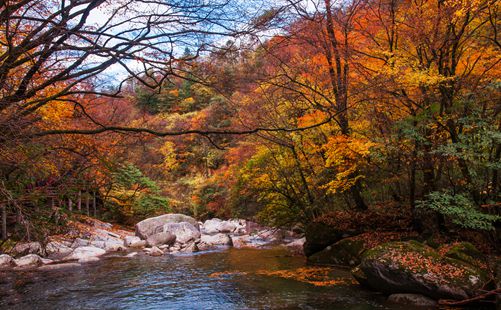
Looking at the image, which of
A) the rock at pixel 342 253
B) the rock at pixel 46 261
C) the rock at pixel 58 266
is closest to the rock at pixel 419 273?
the rock at pixel 342 253

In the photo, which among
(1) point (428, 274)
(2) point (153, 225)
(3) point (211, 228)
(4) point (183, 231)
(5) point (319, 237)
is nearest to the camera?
(1) point (428, 274)

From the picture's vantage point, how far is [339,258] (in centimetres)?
1120

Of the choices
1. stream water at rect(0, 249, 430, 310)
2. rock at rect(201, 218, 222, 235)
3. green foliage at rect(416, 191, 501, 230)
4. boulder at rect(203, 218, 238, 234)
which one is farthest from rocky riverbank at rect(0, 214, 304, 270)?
green foliage at rect(416, 191, 501, 230)

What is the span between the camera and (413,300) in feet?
23.7

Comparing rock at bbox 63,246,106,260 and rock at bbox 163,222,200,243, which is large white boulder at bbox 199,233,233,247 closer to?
rock at bbox 163,222,200,243

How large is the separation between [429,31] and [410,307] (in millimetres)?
5989

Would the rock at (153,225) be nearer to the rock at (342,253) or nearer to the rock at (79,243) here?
the rock at (79,243)

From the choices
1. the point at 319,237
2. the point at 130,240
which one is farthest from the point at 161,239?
the point at 319,237

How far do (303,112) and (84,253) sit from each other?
9763 mm

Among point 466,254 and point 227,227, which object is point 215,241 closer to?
point 227,227

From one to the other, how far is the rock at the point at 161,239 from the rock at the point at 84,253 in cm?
278

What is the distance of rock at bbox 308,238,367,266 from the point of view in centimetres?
1075

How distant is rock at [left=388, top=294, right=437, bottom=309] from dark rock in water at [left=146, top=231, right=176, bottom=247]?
41.6 ft

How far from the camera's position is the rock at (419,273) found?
22.7 feet
